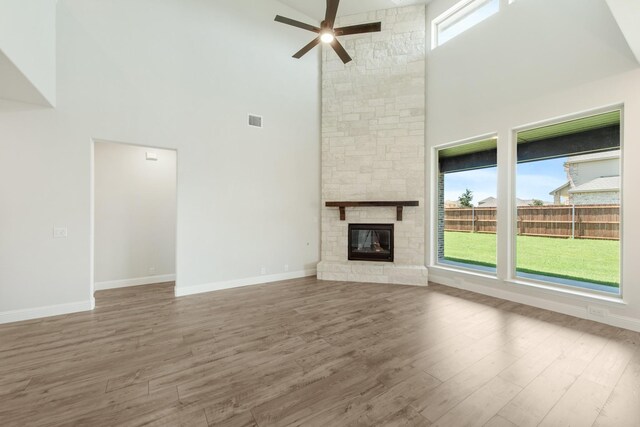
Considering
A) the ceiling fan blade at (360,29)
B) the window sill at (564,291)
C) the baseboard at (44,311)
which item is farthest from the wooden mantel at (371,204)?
the baseboard at (44,311)

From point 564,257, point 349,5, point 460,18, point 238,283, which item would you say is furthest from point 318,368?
point 349,5

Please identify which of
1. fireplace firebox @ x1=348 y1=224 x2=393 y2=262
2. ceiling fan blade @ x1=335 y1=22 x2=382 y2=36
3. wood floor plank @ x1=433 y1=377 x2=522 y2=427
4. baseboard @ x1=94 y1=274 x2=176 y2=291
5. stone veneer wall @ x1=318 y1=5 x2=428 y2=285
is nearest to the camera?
wood floor plank @ x1=433 y1=377 x2=522 y2=427

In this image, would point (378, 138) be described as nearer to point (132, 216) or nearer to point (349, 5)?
point (349, 5)

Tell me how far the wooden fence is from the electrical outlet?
903 millimetres

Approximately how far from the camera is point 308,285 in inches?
187

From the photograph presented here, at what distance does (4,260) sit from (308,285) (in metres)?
4.04

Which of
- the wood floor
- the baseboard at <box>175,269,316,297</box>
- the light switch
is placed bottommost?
the wood floor

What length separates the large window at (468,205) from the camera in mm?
4414

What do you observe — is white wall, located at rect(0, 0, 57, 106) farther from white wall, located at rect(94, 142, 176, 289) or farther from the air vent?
the air vent

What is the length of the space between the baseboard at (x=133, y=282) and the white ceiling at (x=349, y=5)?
600 centimetres

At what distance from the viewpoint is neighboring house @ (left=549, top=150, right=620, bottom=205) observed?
10.5 feet

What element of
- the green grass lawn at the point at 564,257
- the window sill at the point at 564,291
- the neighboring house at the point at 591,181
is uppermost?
the neighboring house at the point at 591,181

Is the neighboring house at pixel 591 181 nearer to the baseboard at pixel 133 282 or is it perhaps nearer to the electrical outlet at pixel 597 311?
the electrical outlet at pixel 597 311

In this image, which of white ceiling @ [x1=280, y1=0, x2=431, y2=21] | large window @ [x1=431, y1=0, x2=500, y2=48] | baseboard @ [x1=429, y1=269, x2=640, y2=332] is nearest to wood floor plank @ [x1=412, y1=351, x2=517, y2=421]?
baseboard @ [x1=429, y1=269, x2=640, y2=332]
